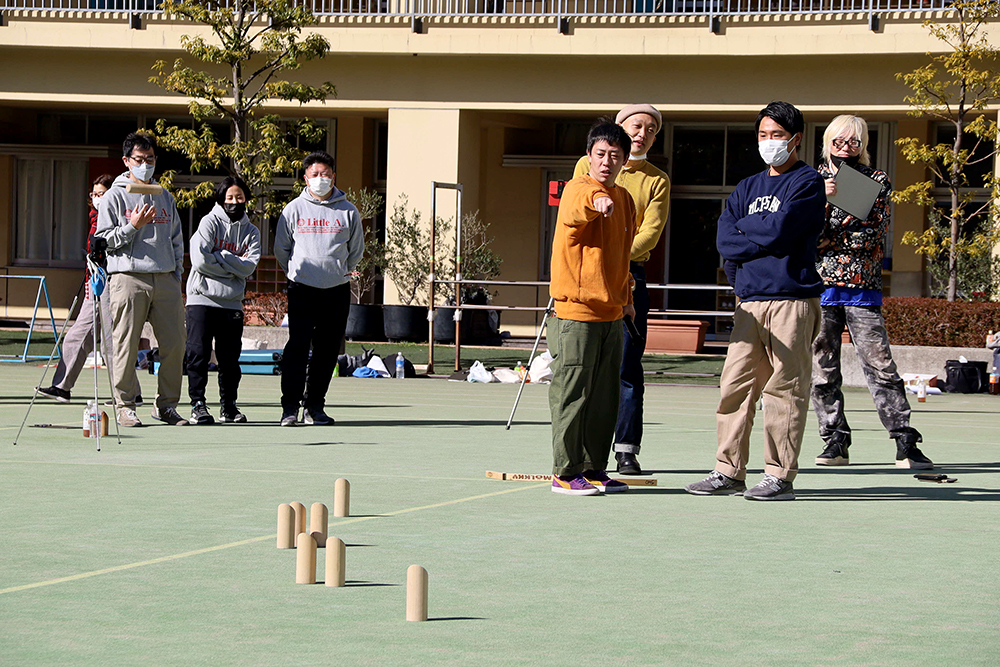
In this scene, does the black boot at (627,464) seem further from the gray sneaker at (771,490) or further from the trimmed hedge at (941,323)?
the trimmed hedge at (941,323)

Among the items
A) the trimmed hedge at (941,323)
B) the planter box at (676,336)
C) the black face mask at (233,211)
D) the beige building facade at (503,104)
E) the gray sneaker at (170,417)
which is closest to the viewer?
the gray sneaker at (170,417)

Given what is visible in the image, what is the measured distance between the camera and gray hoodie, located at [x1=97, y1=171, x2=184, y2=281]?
36.2 feet

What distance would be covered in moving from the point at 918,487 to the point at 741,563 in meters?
2.98

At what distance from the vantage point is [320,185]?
461 inches

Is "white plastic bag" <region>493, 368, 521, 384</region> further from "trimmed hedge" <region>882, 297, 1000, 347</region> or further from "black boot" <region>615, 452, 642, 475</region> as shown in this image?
"black boot" <region>615, 452, 642, 475</region>

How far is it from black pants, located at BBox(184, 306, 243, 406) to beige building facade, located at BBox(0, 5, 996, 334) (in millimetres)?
14530

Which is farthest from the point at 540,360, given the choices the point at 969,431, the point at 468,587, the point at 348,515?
the point at 468,587

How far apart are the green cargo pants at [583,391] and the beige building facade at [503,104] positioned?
1758 cm

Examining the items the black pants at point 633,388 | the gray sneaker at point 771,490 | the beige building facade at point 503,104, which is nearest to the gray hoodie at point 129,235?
the black pants at point 633,388

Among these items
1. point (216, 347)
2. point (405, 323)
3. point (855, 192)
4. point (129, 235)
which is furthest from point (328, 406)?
point (405, 323)

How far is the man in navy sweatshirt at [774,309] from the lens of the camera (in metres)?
7.61

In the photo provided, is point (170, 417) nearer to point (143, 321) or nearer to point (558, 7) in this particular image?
point (143, 321)

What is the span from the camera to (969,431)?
1273cm

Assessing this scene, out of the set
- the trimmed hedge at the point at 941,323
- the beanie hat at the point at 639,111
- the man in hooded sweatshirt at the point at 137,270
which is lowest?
the trimmed hedge at the point at 941,323
